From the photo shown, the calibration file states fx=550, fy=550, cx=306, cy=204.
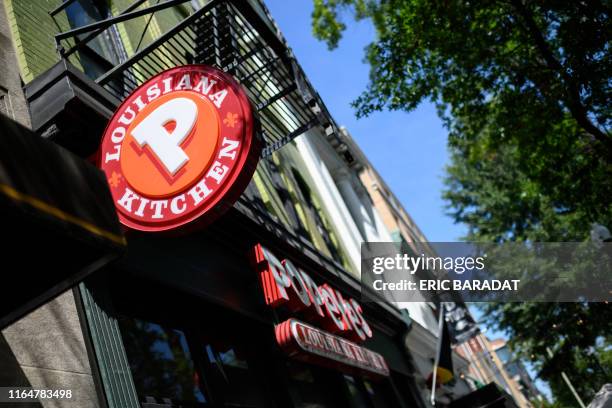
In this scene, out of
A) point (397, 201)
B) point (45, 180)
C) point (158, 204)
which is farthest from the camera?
point (397, 201)

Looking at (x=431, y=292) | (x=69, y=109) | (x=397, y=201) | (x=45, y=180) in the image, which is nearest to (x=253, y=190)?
(x=69, y=109)

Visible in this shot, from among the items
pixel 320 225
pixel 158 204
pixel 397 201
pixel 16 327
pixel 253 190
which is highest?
A: pixel 397 201

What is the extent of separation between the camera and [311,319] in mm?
7910

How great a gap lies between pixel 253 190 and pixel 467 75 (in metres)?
5.67

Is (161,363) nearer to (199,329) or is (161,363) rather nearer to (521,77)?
(199,329)

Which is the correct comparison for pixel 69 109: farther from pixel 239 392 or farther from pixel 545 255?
pixel 545 255

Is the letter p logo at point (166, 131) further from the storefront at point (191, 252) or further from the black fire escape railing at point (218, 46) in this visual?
the black fire escape railing at point (218, 46)

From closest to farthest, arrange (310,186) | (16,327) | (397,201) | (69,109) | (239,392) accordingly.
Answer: (16,327) < (69,109) < (239,392) < (310,186) < (397,201)

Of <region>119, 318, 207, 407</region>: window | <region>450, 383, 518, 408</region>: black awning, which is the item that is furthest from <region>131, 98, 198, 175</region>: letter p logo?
<region>450, 383, 518, 408</region>: black awning

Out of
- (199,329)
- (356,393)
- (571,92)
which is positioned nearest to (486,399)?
(356,393)

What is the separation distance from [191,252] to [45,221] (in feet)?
14.3

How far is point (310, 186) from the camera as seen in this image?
15.5m

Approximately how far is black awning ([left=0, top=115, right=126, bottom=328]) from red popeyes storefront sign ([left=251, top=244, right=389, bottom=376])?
4373 mm

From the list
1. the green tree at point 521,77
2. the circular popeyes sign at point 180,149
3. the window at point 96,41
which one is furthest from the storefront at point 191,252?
the green tree at point 521,77
